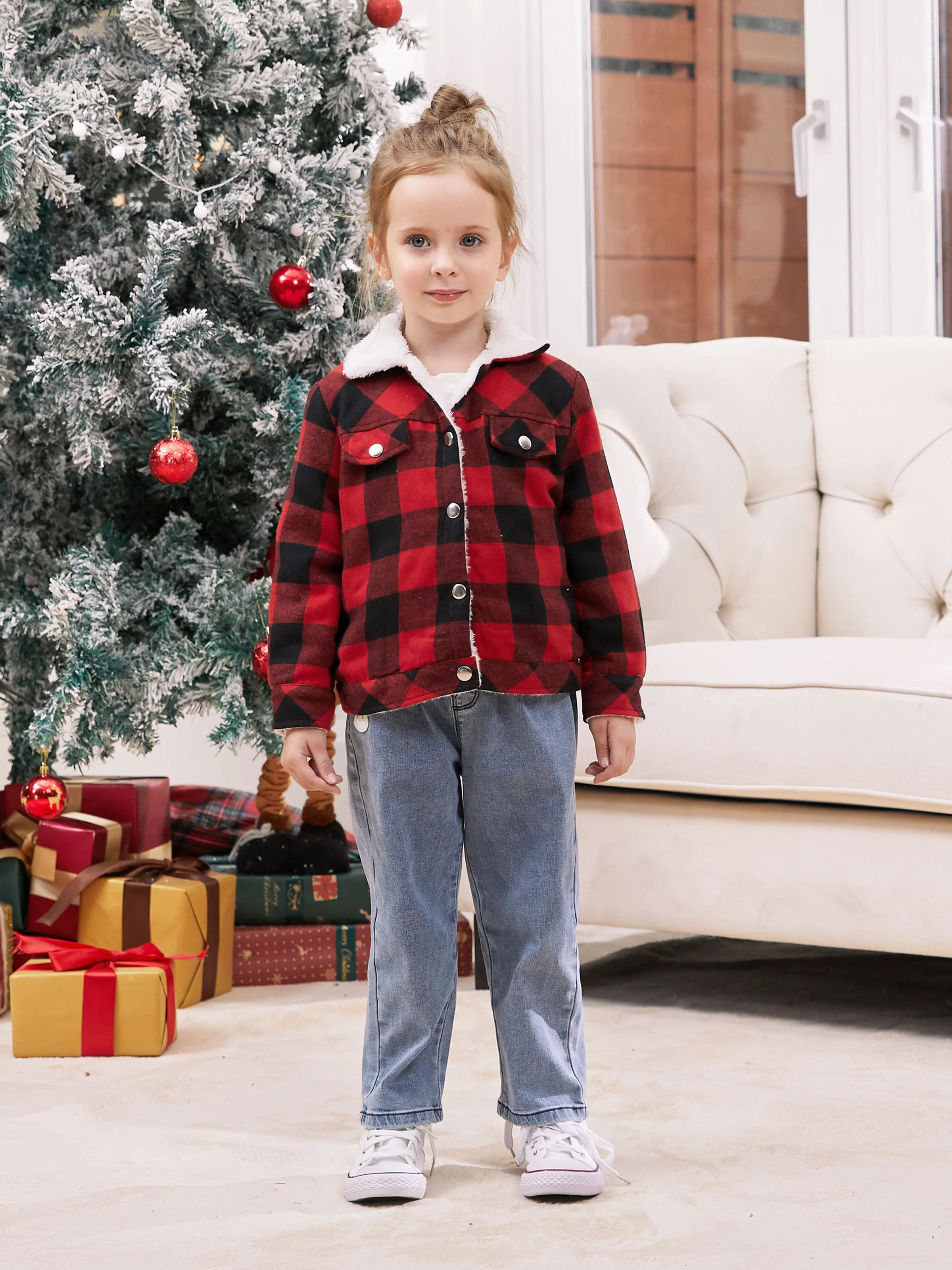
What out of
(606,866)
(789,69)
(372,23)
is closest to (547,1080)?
(606,866)

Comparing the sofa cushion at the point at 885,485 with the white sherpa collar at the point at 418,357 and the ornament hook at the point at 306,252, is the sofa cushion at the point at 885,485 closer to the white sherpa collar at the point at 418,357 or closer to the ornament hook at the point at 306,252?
the ornament hook at the point at 306,252

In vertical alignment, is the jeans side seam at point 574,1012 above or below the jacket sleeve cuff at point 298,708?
below

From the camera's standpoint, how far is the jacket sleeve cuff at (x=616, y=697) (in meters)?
1.10

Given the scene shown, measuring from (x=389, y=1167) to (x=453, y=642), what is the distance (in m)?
0.40

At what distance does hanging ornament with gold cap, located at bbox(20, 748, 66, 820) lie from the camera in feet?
5.39

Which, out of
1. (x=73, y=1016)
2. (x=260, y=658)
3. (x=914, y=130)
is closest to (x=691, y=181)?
(x=914, y=130)

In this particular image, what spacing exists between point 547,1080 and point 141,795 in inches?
33.1

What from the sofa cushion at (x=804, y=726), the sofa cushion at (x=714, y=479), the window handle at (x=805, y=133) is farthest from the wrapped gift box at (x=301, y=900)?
the window handle at (x=805, y=133)

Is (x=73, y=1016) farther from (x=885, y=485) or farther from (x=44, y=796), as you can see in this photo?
(x=885, y=485)

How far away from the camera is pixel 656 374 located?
1.97 metres

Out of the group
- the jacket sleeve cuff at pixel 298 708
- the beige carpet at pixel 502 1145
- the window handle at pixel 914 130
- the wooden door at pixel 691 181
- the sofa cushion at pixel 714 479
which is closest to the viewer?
the beige carpet at pixel 502 1145

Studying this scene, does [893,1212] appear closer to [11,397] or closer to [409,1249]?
[409,1249]

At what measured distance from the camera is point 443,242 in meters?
1.07

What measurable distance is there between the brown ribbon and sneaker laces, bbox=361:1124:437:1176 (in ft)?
2.02
